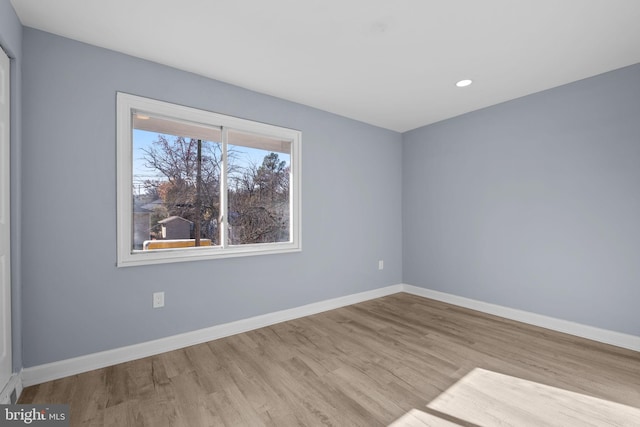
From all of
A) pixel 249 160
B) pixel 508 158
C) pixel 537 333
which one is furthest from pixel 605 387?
pixel 249 160

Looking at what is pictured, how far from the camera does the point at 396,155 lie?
448 cm

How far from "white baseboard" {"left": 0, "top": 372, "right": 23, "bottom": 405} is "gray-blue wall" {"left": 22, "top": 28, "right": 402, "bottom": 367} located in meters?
0.15

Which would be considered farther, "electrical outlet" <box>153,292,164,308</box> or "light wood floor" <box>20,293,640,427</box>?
"electrical outlet" <box>153,292,164,308</box>

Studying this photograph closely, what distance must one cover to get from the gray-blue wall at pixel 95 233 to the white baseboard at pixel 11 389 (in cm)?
15

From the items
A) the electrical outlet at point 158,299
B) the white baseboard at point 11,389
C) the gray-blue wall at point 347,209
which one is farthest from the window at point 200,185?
the white baseboard at point 11,389

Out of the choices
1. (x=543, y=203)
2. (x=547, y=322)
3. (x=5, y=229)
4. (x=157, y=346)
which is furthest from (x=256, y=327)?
(x=543, y=203)

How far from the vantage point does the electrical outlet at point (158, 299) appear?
244cm

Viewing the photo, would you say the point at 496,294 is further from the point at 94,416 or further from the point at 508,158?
the point at 94,416

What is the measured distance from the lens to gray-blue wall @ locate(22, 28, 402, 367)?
2.01 m

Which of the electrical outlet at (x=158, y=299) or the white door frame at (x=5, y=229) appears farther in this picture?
the electrical outlet at (x=158, y=299)

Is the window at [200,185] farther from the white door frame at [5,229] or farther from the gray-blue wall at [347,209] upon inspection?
the white door frame at [5,229]

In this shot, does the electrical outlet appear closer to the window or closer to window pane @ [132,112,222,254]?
the window

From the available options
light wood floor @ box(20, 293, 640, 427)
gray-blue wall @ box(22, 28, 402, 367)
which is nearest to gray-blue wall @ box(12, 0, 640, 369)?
gray-blue wall @ box(22, 28, 402, 367)

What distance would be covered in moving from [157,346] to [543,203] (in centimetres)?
401
